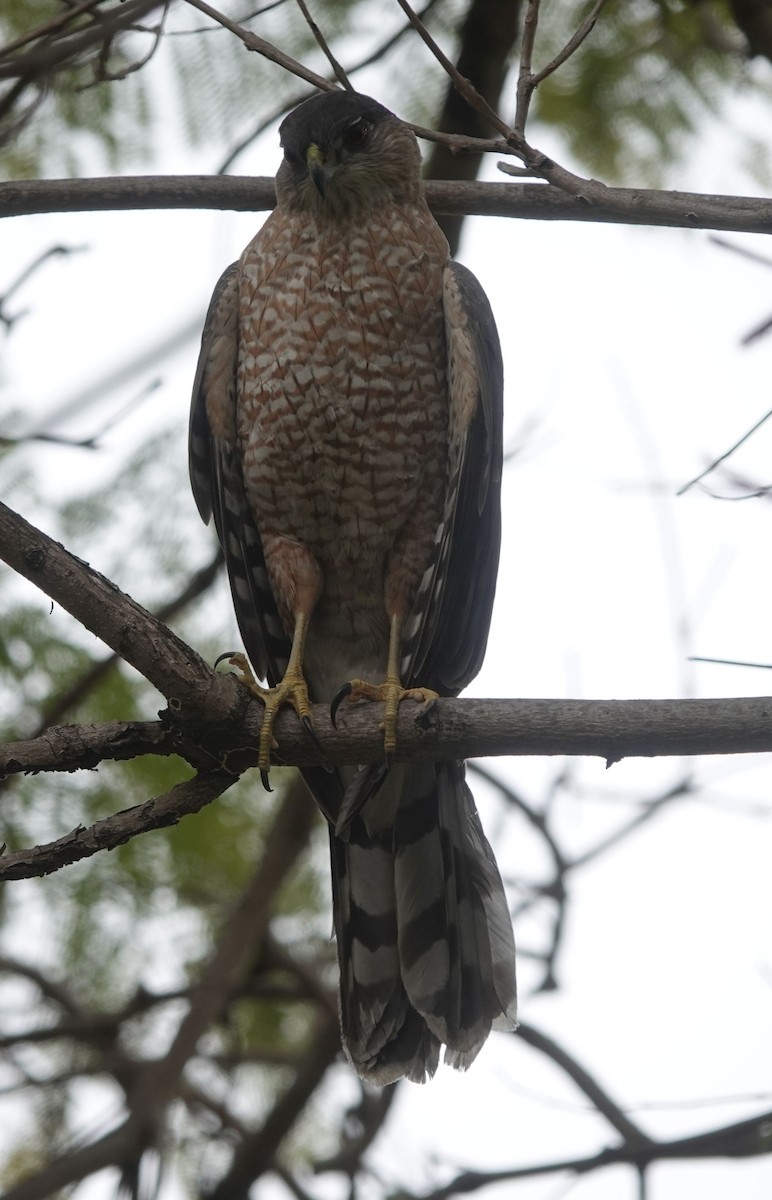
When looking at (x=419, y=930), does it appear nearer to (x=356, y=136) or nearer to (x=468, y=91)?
(x=468, y=91)

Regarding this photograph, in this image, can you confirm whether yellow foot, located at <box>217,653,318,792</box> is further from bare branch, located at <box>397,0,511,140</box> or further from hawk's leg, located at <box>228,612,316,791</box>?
bare branch, located at <box>397,0,511,140</box>

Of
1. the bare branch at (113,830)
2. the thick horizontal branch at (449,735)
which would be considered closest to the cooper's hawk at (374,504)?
the thick horizontal branch at (449,735)

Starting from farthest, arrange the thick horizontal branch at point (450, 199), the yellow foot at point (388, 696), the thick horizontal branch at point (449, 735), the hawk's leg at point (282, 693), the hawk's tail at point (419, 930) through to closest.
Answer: the hawk's tail at point (419, 930), the hawk's leg at point (282, 693), the yellow foot at point (388, 696), the thick horizontal branch at point (450, 199), the thick horizontal branch at point (449, 735)

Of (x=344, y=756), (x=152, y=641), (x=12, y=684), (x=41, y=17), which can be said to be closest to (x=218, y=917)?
(x=12, y=684)

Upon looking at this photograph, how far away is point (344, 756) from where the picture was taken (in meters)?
3.36

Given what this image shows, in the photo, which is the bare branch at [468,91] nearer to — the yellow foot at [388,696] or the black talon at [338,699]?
Result: the yellow foot at [388,696]

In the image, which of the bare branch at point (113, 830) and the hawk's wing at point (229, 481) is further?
the hawk's wing at point (229, 481)

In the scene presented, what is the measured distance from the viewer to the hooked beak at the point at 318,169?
13.5 ft

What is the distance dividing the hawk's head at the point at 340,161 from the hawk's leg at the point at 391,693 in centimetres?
129

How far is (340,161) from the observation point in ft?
14.0

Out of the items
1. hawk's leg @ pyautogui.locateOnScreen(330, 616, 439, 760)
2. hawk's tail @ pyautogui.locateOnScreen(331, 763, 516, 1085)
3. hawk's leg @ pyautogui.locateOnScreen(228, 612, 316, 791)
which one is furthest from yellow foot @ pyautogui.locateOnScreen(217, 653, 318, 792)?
hawk's tail @ pyautogui.locateOnScreen(331, 763, 516, 1085)

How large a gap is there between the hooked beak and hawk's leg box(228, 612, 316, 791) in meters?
1.26

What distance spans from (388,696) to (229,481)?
1.09 metres

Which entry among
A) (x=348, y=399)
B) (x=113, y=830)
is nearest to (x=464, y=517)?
(x=348, y=399)
